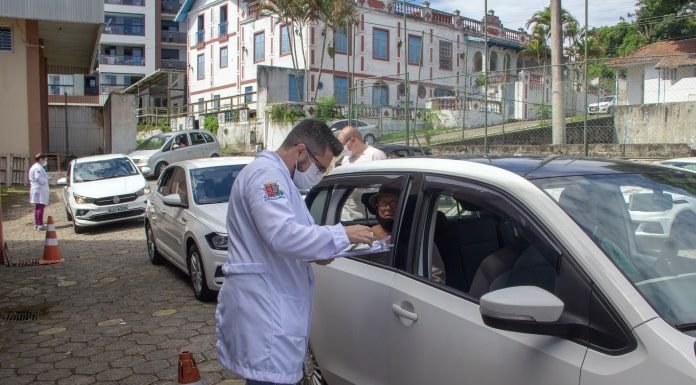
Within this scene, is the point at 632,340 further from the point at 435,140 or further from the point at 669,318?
the point at 435,140

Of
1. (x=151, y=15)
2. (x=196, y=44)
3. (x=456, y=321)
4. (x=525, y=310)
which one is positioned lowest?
(x=456, y=321)

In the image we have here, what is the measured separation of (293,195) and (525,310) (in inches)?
42.3

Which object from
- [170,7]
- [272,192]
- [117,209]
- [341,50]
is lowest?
[117,209]

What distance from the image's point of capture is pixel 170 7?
58375mm

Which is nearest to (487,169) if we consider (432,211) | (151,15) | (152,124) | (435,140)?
(432,211)

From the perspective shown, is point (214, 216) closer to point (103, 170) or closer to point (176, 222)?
point (176, 222)

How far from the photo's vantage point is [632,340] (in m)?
2.01

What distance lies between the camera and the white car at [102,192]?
498 inches

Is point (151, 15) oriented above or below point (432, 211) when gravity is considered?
above

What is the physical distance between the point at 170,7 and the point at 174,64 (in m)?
5.56

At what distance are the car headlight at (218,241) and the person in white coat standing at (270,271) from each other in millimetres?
4109

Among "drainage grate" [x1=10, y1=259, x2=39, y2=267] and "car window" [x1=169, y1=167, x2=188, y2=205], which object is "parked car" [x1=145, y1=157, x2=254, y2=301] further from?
"drainage grate" [x1=10, y1=259, x2=39, y2=267]

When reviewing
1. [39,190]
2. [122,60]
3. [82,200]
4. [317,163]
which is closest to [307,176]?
[317,163]

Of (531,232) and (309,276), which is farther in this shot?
(309,276)
